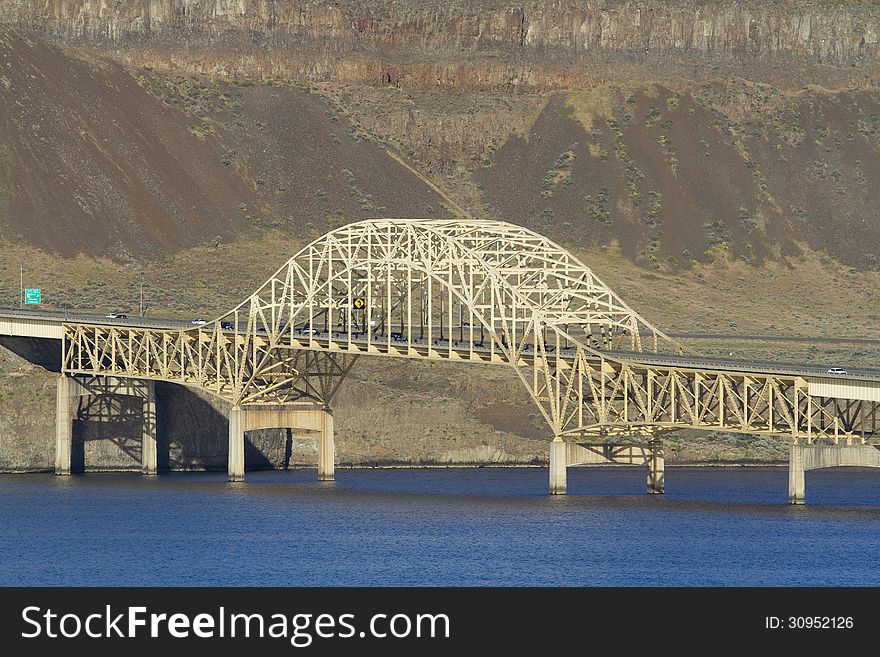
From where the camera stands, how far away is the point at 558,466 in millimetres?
135875

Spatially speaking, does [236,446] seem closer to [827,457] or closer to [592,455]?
[592,455]

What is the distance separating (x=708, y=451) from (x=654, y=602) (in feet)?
306

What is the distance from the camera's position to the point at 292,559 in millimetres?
103562

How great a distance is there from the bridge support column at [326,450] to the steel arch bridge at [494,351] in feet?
6.96

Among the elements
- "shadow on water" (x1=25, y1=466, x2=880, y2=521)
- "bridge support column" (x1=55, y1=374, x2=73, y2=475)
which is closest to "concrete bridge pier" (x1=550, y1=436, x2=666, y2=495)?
"shadow on water" (x1=25, y1=466, x2=880, y2=521)

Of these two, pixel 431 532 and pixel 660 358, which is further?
pixel 660 358

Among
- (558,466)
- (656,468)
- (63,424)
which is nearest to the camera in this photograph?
(558,466)

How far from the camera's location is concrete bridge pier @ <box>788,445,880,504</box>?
11912cm

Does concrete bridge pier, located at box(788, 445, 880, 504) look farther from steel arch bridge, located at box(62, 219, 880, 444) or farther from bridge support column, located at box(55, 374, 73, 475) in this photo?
bridge support column, located at box(55, 374, 73, 475)

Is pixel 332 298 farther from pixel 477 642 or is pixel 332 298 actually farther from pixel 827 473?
pixel 477 642

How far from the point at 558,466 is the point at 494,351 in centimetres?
835

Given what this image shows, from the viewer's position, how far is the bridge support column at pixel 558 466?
13512 centimetres

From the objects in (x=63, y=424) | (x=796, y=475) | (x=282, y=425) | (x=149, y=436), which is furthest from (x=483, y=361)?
(x=63, y=424)

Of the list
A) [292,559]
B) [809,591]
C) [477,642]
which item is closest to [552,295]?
[292,559]
